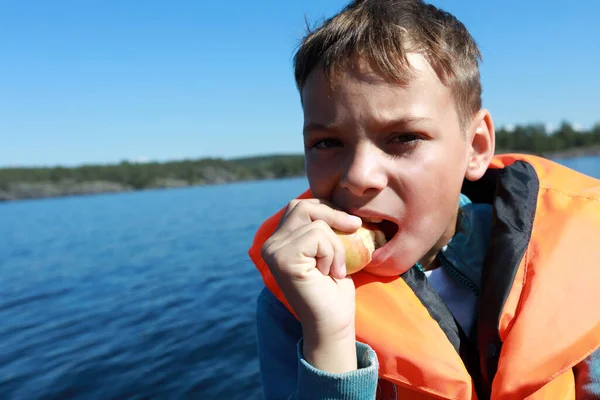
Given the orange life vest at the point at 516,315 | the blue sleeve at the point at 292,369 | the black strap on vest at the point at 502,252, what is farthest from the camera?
the black strap on vest at the point at 502,252

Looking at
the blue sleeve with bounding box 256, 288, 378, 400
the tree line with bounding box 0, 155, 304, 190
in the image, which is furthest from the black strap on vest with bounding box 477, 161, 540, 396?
the tree line with bounding box 0, 155, 304, 190

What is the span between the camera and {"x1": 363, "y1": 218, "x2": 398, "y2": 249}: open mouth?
6.40ft

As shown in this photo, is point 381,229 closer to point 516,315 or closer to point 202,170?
point 516,315

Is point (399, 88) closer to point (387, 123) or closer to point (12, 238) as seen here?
point (387, 123)

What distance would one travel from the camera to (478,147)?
2324 mm

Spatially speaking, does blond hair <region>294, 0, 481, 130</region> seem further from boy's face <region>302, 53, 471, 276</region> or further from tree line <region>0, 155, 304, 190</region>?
tree line <region>0, 155, 304, 190</region>

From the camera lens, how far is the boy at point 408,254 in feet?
5.66

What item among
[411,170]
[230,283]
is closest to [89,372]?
[230,283]

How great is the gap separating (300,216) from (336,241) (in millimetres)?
179

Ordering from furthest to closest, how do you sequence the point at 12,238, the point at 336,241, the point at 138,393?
the point at 12,238 → the point at 138,393 → the point at 336,241

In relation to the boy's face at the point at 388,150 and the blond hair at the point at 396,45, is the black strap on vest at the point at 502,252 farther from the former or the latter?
the blond hair at the point at 396,45

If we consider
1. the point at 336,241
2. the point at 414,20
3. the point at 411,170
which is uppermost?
the point at 414,20

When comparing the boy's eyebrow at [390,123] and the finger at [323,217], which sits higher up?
the boy's eyebrow at [390,123]

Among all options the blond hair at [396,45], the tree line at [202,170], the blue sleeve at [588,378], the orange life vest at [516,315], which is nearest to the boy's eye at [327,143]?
the blond hair at [396,45]
